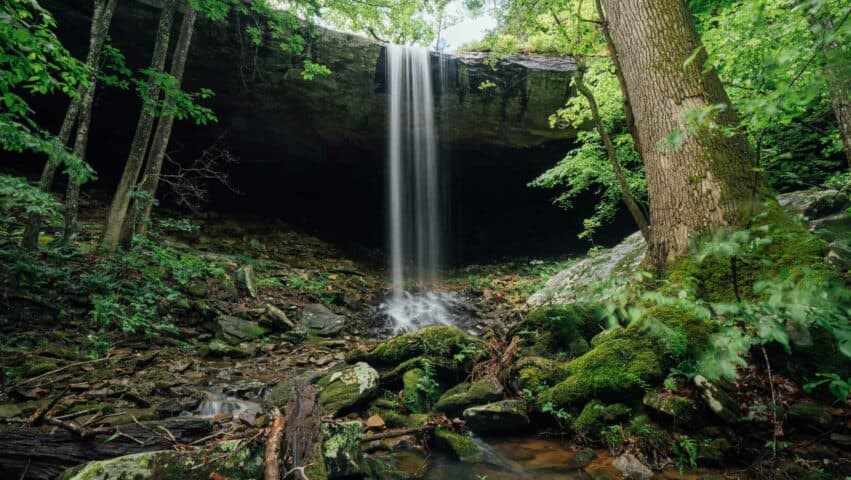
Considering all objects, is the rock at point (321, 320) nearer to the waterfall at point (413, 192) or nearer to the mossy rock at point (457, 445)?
the waterfall at point (413, 192)

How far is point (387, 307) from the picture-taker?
30.0 feet

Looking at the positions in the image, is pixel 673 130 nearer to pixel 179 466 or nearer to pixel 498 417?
pixel 498 417

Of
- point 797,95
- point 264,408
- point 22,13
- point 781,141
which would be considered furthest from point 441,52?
point 797,95

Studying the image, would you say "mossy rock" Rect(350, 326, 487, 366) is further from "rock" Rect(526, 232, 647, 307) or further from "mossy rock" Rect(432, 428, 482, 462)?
"rock" Rect(526, 232, 647, 307)

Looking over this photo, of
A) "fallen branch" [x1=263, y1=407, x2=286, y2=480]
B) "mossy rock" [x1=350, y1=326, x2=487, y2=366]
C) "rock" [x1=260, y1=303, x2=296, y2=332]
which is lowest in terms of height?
"fallen branch" [x1=263, y1=407, x2=286, y2=480]

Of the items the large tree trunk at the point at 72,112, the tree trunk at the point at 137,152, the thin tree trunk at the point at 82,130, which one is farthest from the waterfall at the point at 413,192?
the large tree trunk at the point at 72,112

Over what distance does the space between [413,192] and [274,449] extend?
40.7 ft

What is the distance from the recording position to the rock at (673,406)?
2430 millimetres

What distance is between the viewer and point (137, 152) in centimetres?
611

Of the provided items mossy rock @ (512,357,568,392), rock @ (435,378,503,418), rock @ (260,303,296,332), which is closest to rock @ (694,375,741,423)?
mossy rock @ (512,357,568,392)

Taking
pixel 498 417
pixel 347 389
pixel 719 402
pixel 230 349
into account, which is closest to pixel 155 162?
pixel 230 349

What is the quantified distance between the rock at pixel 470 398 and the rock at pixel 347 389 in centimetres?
66

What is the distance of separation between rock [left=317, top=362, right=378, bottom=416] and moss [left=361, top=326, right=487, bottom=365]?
478 millimetres

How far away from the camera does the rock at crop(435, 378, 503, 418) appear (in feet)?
10.9
